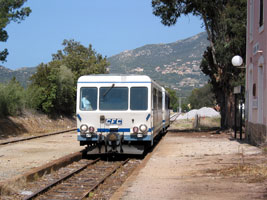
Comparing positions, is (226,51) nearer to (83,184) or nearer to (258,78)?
(258,78)

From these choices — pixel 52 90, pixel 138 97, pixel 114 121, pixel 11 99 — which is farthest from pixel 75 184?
pixel 52 90

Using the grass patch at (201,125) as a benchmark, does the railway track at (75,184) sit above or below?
below

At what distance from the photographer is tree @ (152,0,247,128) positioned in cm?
2572

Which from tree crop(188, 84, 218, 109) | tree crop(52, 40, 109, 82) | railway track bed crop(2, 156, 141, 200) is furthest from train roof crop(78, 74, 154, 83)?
tree crop(188, 84, 218, 109)

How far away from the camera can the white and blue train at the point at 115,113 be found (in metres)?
14.8

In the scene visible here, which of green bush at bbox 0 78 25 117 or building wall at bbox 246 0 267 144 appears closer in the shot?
building wall at bbox 246 0 267 144

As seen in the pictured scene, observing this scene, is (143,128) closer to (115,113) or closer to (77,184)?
(115,113)

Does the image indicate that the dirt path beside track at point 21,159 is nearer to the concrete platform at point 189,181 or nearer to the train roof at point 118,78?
the train roof at point 118,78

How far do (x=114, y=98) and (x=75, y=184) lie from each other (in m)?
5.25

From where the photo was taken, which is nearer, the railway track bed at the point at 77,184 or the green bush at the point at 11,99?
the railway track bed at the point at 77,184

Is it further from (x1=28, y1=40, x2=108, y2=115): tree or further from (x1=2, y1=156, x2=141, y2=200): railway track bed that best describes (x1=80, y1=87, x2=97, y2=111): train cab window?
(x1=28, y1=40, x2=108, y2=115): tree

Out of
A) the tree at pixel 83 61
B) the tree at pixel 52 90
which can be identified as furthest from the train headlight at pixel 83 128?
the tree at pixel 83 61

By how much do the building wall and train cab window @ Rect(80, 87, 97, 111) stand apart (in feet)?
19.4

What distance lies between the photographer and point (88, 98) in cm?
1523
